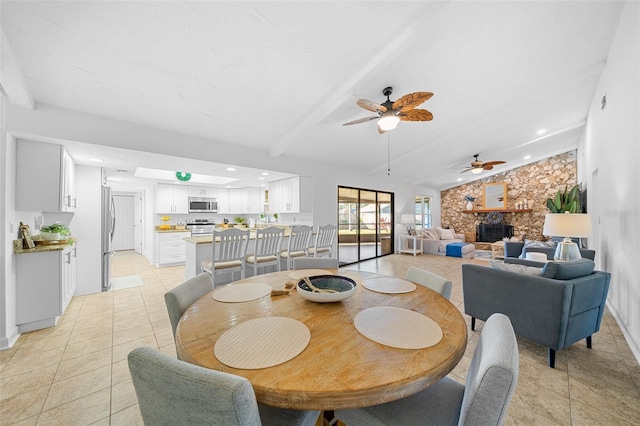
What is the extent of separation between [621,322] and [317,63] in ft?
13.8

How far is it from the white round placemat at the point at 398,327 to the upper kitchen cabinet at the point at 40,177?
11.6 feet

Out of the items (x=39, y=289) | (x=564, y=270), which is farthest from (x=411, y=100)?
(x=39, y=289)

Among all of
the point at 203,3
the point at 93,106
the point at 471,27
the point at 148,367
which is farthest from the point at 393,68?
the point at 93,106

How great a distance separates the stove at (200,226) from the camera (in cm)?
629

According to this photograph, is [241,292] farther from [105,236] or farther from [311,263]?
[105,236]

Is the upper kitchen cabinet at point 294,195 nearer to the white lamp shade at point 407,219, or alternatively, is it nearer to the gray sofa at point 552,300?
the gray sofa at point 552,300

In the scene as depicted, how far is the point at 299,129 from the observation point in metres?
3.46

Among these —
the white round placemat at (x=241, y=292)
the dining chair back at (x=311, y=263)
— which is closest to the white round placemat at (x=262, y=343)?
the white round placemat at (x=241, y=292)

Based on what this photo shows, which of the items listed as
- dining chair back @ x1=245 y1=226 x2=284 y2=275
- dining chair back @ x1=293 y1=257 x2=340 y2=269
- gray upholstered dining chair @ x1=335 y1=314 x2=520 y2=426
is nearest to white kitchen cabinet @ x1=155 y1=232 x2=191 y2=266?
dining chair back @ x1=245 y1=226 x2=284 y2=275

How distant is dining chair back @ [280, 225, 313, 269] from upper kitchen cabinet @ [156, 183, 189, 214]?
3822 millimetres

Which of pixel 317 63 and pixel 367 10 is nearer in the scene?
pixel 367 10

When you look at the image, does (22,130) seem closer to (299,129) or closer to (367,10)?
(299,129)

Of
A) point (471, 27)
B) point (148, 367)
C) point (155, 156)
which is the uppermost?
point (471, 27)

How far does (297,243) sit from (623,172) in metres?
3.92
